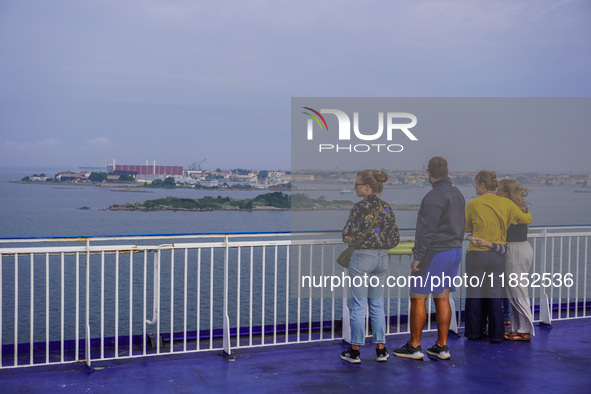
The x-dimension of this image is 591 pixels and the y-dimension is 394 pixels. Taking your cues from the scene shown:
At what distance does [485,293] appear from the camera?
193 inches

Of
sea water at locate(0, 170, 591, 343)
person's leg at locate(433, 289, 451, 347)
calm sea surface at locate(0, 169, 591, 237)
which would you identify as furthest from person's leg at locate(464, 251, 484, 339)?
calm sea surface at locate(0, 169, 591, 237)

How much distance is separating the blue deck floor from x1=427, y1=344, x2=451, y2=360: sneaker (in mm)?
38

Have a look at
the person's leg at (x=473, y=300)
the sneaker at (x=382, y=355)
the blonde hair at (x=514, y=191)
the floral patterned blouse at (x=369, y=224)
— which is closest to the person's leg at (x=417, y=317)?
the sneaker at (x=382, y=355)

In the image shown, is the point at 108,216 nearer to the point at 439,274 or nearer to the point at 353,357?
the point at 353,357

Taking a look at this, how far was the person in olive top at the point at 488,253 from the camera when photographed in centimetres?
473

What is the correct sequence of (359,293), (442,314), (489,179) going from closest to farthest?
(359,293), (442,314), (489,179)

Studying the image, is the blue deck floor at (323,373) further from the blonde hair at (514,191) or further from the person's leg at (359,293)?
the blonde hair at (514,191)

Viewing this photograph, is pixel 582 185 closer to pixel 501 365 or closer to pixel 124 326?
pixel 501 365

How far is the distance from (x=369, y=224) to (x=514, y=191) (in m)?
1.53

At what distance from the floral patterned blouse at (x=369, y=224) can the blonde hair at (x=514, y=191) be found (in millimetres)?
1310

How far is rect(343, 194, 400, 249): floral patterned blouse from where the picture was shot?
4125 millimetres

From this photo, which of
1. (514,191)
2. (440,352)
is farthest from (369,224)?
(514,191)

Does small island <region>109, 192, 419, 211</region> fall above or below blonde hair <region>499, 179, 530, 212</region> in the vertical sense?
below

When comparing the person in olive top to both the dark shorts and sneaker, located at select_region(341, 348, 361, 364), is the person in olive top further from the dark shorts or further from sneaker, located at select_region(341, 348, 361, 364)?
sneaker, located at select_region(341, 348, 361, 364)
